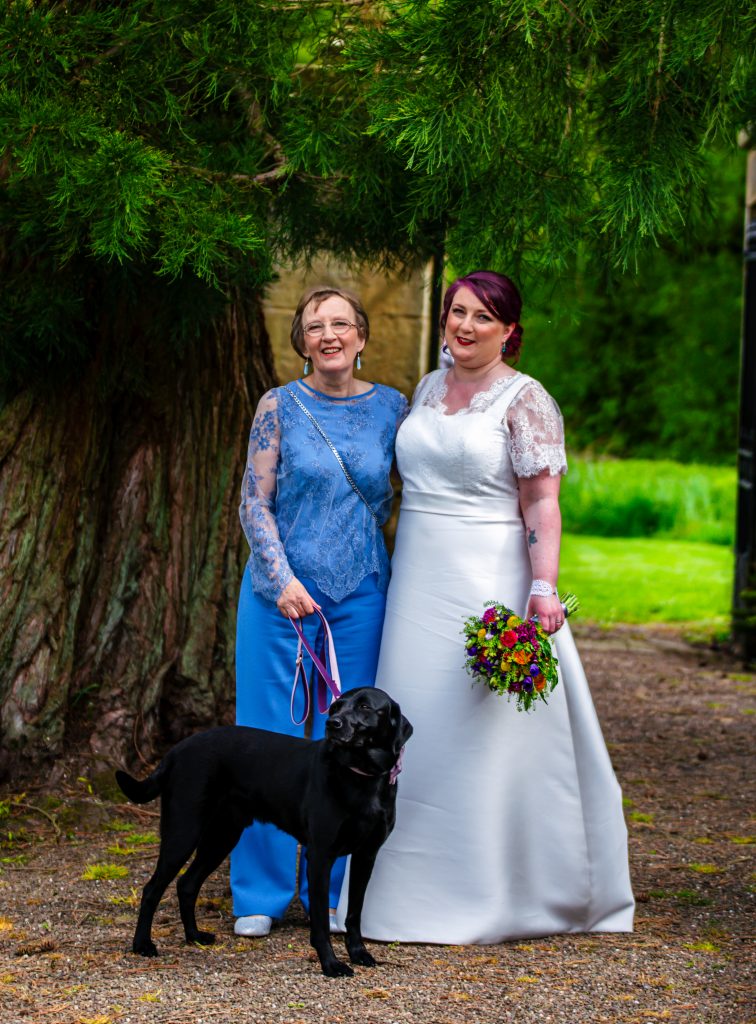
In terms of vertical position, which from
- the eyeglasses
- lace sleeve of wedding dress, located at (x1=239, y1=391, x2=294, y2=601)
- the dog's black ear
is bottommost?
the dog's black ear

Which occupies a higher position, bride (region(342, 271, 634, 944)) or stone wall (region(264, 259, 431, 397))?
stone wall (region(264, 259, 431, 397))

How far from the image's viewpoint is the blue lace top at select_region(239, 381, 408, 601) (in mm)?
3439

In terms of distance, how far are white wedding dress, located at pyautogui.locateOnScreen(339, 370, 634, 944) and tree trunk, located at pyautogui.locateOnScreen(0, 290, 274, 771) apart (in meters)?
1.48

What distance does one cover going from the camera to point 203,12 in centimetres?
353

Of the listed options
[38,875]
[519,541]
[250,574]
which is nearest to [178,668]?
[38,875]

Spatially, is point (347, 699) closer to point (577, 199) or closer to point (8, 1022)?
point (8, 1022)

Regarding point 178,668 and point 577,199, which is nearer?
point 577,199

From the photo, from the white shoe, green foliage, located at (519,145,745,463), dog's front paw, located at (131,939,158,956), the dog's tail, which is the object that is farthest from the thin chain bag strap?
green foliage, located at (519,145,745,463)

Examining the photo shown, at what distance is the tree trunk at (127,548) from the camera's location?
4531 millimetres

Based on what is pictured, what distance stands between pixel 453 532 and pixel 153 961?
4.23ft

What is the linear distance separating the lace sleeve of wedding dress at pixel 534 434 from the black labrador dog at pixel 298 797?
0.71m

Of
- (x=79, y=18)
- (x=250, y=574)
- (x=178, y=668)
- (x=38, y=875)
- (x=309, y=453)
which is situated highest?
(x=79, y=18)

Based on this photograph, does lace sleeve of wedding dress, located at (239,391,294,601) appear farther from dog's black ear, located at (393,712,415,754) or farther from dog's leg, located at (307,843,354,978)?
dog's leg, located at (307,843,354,978)

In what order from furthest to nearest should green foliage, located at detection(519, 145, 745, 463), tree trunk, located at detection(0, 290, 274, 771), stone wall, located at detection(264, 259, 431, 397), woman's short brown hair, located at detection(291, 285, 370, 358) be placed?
green foliage, located at detection(519, 145, 745, 463) → stone wall, located at detection(264, 259, 431, 397) → tree trunk, located at detection(0, 290, 274, 771) → woman's short brown hair, located at detection(291, 285, 370, 358)
